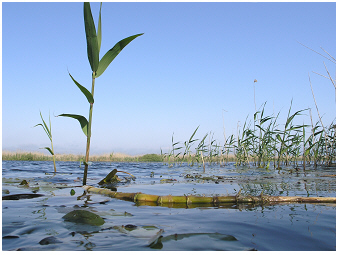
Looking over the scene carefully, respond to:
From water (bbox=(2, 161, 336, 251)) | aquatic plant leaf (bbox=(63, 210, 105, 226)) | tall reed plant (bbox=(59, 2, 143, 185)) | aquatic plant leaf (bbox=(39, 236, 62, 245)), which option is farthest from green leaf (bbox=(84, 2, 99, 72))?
aquatic plant leaf (bbox=(39, 236, 62, 245))

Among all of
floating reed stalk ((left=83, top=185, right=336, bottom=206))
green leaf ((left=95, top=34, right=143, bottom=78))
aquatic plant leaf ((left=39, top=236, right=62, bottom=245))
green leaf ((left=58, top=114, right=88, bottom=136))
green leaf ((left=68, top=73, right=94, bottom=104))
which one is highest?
green leaf ((left=95, top=34, right=143, bottom=78))

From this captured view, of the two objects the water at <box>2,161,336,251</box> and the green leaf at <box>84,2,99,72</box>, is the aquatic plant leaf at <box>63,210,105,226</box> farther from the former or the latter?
the green leaf at <box>84,2,99,72</box>

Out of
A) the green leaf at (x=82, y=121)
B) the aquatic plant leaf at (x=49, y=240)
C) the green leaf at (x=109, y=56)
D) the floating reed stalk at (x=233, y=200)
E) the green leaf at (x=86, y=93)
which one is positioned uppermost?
the green leaf at (x=109, y=56)

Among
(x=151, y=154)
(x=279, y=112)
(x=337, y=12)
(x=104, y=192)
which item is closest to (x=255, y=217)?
(x=104, y=192)

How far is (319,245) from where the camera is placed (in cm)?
124

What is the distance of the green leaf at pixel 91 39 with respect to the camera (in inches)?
115

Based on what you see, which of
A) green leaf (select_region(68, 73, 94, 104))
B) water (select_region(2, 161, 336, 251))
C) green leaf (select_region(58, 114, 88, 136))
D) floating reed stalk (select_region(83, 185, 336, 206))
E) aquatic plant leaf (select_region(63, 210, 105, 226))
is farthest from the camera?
green leaf (select_region(58, 114, 88, 136))

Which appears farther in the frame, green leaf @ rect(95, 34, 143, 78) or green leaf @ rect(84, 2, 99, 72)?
green leaf @ rect(95, 34, 143, 78)

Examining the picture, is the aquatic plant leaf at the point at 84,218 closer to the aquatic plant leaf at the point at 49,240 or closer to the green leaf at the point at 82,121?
the aquatic plant leaf at the point at 49,240

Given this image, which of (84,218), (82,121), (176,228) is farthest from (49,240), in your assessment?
(82,121)

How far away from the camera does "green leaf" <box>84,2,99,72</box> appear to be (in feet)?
9.57

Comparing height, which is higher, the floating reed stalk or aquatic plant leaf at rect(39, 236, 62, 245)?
the floating reed stalk

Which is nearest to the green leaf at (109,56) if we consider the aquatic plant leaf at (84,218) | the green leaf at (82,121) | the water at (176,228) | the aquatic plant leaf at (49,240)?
the green leaf at (82,121)
